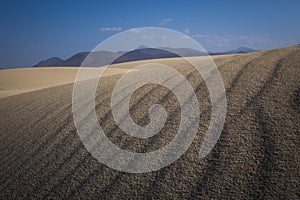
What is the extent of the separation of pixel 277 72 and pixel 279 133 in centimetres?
133

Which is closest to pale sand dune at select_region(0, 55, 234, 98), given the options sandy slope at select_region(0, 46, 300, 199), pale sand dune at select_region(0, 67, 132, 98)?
pale sand dune at select_region(0, 67, 132, 98)

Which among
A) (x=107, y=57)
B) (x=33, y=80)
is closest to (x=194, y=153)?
(x=33, y=80)

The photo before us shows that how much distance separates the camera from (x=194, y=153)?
6.38ft

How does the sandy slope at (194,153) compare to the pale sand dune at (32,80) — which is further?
the pale sand dune at (32,80)

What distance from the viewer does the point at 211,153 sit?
74.3 inches

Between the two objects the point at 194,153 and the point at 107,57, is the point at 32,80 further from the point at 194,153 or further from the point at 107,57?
the point at 107,57

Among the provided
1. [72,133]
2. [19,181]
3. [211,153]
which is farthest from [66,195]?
[211,153]

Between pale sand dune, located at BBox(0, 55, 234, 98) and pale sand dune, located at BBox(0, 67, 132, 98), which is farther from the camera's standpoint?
pale sand dune, located at BBox(0, 67, 132, 98)

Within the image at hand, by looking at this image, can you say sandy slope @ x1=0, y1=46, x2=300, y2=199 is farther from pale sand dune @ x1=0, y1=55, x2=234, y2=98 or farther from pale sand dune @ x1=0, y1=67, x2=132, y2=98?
pale sand dune @ x1=0, y1=67, x2=132, y2=98

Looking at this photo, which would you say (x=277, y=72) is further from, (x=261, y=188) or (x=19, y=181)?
(x=19, y=181)

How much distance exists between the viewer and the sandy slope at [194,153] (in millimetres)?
1597

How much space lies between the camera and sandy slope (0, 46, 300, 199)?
160 centimetres

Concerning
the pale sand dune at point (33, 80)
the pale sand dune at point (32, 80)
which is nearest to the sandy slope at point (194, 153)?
the pale sand dune at point (33, 80)

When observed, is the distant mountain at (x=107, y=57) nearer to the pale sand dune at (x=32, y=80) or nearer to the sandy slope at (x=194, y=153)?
the pale sand dune at (x=32, y=80)
